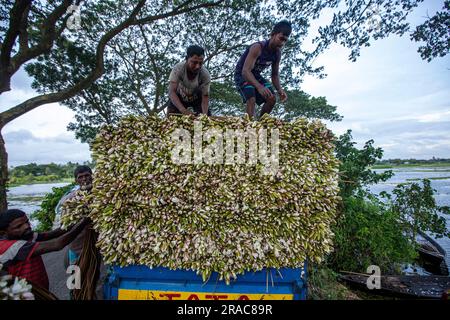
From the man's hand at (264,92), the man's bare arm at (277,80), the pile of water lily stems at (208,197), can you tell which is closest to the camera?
the pile of water lily stems at (208,197)

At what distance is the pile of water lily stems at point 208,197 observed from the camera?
197 centimetres

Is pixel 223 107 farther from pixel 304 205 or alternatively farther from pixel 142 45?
pixel 304 205

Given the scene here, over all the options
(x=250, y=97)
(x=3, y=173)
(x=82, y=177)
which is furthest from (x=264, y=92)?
(x=3, y=173)

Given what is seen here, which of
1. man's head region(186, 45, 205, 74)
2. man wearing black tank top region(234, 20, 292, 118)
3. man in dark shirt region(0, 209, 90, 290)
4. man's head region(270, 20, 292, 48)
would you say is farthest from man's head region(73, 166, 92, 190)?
man's head region(270, 20, 292, 48)

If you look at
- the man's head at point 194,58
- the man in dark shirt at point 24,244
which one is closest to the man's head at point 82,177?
the man in dark shirt at point 24,244

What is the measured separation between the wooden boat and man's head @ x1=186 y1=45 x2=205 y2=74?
470cm

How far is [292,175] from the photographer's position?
6.72 feet

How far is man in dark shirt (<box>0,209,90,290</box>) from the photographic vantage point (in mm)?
2053

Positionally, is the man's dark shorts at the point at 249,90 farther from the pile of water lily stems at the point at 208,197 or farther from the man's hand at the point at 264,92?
the pile of water lily stems at the point at 208,197

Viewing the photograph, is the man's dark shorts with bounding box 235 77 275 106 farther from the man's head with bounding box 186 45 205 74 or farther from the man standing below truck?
the man's head with bounding box 186 45 205 74

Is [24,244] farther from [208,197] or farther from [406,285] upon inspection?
[406,285]

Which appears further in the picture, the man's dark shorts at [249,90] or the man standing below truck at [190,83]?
the man's dark shorts at [249,90]

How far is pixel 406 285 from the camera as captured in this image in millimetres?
4719

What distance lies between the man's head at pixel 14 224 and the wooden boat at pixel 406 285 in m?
5.13
